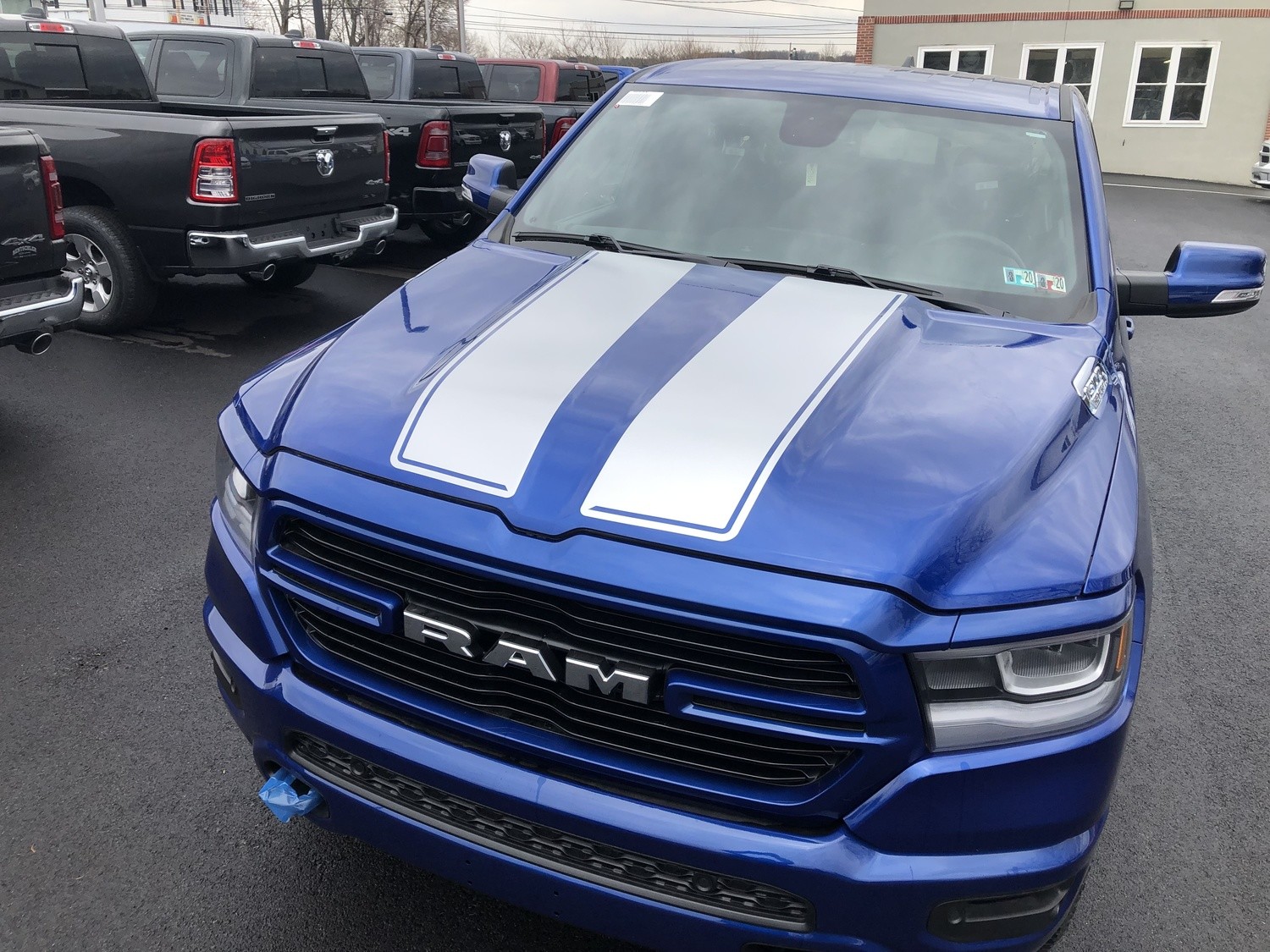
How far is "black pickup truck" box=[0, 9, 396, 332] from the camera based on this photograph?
6.45m

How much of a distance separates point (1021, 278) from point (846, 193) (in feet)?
1.97

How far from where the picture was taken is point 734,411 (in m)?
2.10

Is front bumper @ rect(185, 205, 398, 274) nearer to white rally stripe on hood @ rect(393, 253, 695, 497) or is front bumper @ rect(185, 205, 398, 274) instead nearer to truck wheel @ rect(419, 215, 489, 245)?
truck wheel @ rect(419, 215, 489, 245)

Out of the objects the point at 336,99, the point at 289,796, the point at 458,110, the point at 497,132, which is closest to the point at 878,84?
the point at 289,796

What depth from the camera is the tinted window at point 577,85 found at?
45.5 ft

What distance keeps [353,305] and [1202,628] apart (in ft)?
21.0

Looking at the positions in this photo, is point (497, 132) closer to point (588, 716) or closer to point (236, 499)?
point (236, 499)

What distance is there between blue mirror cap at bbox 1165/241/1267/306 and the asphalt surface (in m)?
1.30

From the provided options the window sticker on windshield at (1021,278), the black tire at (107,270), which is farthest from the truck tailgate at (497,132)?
the window sticker on windshield at (1021,278)

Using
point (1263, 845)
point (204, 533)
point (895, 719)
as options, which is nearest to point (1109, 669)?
point (895, 719)

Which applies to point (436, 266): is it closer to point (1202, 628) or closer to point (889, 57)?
point (1202, 628)

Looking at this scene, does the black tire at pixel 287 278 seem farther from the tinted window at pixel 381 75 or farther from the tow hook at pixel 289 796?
the tow hook at pixel 289 796

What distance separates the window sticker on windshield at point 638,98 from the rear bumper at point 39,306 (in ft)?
10.3

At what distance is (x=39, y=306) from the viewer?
5.11 metres
